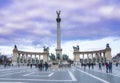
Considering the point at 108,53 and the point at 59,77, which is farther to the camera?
the point at 108,53

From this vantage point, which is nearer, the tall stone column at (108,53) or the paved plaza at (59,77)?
the paved plaza at (59,77)

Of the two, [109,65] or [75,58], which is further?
[75,58]

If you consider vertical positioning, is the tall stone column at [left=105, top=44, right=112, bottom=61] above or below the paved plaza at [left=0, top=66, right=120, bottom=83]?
above

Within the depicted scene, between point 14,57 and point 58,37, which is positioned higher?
point 58,37

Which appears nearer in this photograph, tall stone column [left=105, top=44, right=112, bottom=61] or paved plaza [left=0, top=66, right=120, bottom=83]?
paved plaza [left=0, top=66, right=120, bottom=83]

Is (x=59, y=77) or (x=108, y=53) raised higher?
(x=108, y=53)

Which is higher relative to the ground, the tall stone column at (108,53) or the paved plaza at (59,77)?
the tall stone column at (108,53)

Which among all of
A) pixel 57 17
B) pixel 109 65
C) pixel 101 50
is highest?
pixel 57 17

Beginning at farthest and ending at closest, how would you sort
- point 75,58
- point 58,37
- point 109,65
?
point 75,58, point 58,37, point 109,65

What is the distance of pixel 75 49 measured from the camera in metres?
115

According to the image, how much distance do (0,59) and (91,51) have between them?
57.0m

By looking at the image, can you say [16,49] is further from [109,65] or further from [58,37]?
[109,65]

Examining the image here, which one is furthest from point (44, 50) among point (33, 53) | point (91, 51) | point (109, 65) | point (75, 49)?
point (109, 65)

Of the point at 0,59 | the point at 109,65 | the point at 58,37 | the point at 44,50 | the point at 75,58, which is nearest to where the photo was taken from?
the point at 109,65
